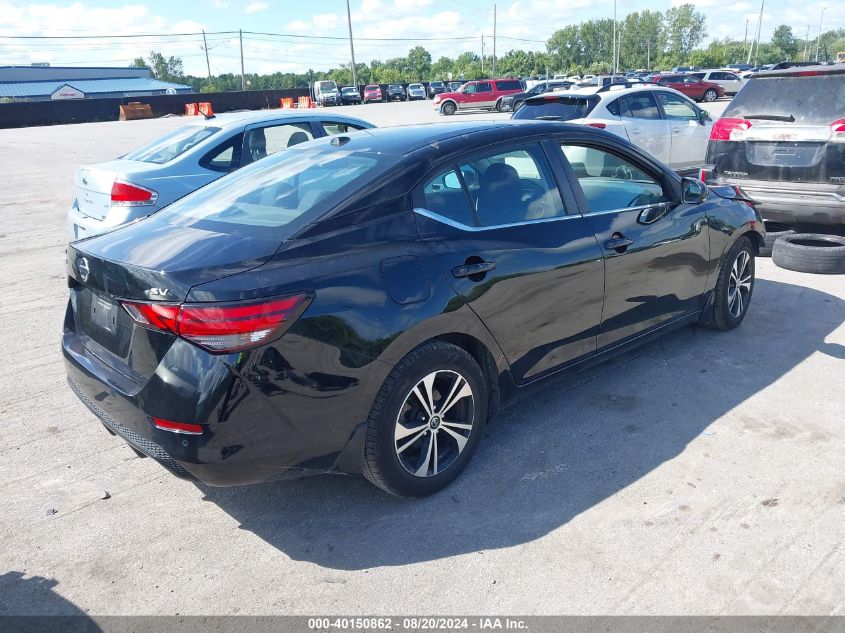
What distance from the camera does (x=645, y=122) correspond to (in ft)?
37.4

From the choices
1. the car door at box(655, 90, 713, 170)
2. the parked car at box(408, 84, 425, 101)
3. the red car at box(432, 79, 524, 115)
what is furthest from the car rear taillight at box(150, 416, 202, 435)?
the parked car at box(408, 84, 425, 101)

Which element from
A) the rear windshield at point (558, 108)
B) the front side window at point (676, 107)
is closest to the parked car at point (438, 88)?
the front side window at point (676, 107)

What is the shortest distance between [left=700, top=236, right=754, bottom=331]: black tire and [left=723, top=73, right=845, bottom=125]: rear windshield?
2.49 m

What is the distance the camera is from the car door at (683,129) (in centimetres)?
1179

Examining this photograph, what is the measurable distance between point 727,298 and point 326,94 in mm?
52961

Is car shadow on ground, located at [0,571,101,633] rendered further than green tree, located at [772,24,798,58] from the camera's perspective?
No

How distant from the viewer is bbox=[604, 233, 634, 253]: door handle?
13.5 ft

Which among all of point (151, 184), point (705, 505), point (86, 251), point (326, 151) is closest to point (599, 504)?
point (705, 505)

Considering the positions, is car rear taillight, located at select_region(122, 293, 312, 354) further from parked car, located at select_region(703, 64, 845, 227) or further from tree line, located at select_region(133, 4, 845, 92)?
tree line, located at select_region(133, 4, 845, 92)

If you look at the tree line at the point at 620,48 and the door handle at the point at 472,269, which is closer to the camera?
the door handle at the point at 472,269

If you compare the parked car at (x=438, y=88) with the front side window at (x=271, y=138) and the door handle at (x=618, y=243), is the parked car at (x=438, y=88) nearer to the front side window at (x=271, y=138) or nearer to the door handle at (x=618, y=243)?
the front side window at (x=271, y=138)

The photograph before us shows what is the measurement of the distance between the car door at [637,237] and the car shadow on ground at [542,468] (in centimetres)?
40

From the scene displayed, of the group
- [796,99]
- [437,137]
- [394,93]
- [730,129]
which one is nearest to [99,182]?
[437,137]

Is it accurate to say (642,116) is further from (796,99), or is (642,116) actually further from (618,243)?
(618,243)
